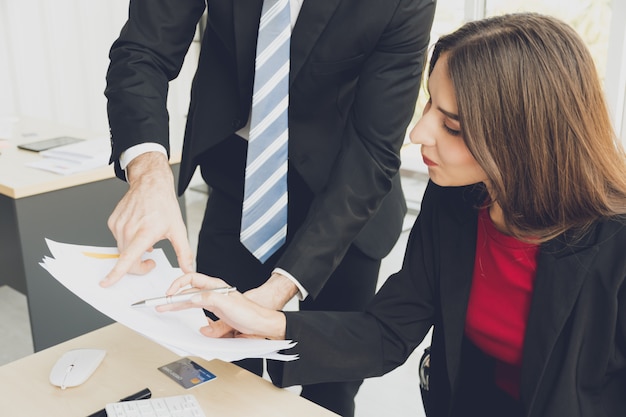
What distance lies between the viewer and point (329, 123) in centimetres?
146

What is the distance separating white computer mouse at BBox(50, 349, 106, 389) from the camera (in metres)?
1.08

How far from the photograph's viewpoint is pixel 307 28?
1349 millimetres

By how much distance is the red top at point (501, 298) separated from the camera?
3.98ft

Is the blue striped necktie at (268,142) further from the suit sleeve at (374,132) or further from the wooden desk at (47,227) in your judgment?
the wooden desk at (47,227)

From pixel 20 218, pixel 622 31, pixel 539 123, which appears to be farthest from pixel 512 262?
pixel 622 31

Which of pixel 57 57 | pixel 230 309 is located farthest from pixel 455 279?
pixel 57 57

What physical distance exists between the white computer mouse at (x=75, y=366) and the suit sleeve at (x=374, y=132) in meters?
0.42

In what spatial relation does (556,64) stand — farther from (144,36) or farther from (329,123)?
(144,36)

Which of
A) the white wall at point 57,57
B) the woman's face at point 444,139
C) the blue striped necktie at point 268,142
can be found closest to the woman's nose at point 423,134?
the woman's face at point 444,139

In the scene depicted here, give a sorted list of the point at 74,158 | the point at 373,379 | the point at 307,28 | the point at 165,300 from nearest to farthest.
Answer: the point at 165,300 → the point at 307,28 → the point at 74,158 → the point at 373,379

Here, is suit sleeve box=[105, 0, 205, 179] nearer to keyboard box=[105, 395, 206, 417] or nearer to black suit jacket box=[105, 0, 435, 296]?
black suit jacket box=[105, 0, 435, 296]

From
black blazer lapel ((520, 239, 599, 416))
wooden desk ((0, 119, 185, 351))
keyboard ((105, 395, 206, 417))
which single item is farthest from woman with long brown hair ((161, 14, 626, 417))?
wooden desk ((0, 119, 185, 351))

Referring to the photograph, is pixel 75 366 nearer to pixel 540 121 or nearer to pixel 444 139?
pixel 444 139

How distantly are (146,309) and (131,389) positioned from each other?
0.56 feet
